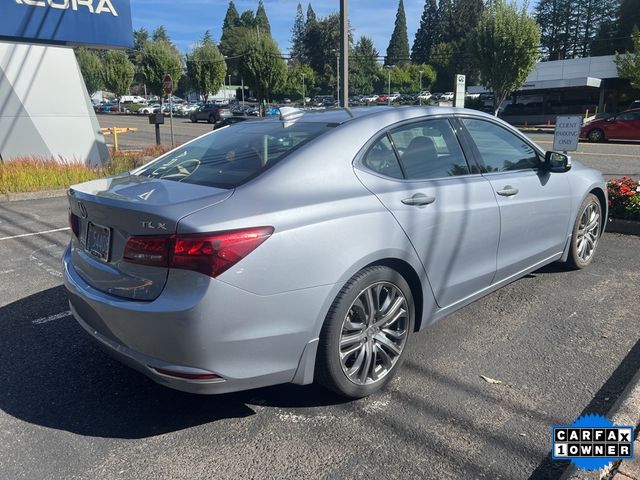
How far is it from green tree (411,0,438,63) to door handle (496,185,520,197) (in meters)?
123

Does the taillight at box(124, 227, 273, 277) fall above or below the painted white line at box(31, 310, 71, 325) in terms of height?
above

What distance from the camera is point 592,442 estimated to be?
2.51 m

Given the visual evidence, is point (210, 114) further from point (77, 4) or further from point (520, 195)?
point (520, 195)

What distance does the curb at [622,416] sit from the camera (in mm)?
2222

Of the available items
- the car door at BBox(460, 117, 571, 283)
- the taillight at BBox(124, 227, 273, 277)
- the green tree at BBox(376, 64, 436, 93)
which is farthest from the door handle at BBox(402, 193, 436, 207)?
the green tree at BBox(376, 64, 436, 93)

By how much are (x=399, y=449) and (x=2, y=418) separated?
2.16 meters

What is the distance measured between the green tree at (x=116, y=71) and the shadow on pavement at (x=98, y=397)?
64.1m

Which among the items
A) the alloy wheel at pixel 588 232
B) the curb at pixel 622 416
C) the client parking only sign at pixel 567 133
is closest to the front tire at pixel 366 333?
the curb at pixel 622 416

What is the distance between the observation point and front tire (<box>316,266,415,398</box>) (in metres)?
2.73

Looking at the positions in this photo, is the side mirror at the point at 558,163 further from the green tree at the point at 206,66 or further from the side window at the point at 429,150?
the green tree at the point at 206,66

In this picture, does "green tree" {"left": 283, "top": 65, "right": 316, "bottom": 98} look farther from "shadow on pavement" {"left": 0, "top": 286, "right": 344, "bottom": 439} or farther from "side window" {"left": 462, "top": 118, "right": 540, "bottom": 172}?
"shadow on pavement" {"left": 0, "top": 286, "right": 344, "bottom": 439}

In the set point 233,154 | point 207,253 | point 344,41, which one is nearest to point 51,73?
point 344,41

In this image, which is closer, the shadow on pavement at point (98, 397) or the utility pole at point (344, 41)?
the shadow on pavement at point (98, 397)

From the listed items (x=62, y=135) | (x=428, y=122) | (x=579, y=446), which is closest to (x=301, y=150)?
(x=428, y=122)
